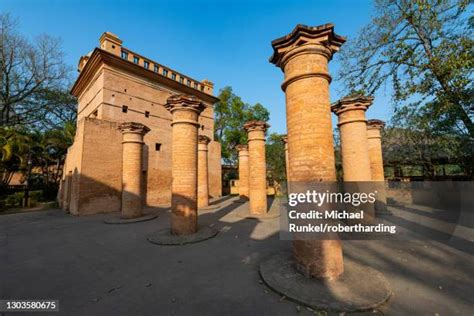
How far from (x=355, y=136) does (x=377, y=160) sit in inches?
136

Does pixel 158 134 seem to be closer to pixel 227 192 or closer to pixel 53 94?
pixel 227 192

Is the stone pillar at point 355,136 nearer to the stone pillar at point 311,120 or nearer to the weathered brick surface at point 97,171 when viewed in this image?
the stone pillar at point 311,120

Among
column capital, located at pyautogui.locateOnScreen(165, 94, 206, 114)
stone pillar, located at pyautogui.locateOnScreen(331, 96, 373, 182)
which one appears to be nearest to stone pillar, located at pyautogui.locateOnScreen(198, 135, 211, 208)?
column capital, located at pyautogui.locateOnScreen(165, 94, 206, 114)

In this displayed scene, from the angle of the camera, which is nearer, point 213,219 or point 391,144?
point 213,219

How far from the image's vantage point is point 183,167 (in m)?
7.21

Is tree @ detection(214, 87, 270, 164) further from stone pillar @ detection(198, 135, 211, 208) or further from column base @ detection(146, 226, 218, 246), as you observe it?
column base @ detection(146, 226, 218, 246)

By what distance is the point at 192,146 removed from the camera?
7.44 meters

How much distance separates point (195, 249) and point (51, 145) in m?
20.3

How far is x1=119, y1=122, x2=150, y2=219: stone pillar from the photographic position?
9992mm

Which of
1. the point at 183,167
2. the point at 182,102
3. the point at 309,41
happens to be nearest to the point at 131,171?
the point at 183,167

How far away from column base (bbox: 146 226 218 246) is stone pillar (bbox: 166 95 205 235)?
251 mm

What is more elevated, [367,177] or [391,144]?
[391,144]

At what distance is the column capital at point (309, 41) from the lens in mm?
4133

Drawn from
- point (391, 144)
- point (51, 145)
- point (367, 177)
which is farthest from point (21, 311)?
point (51, 145)
